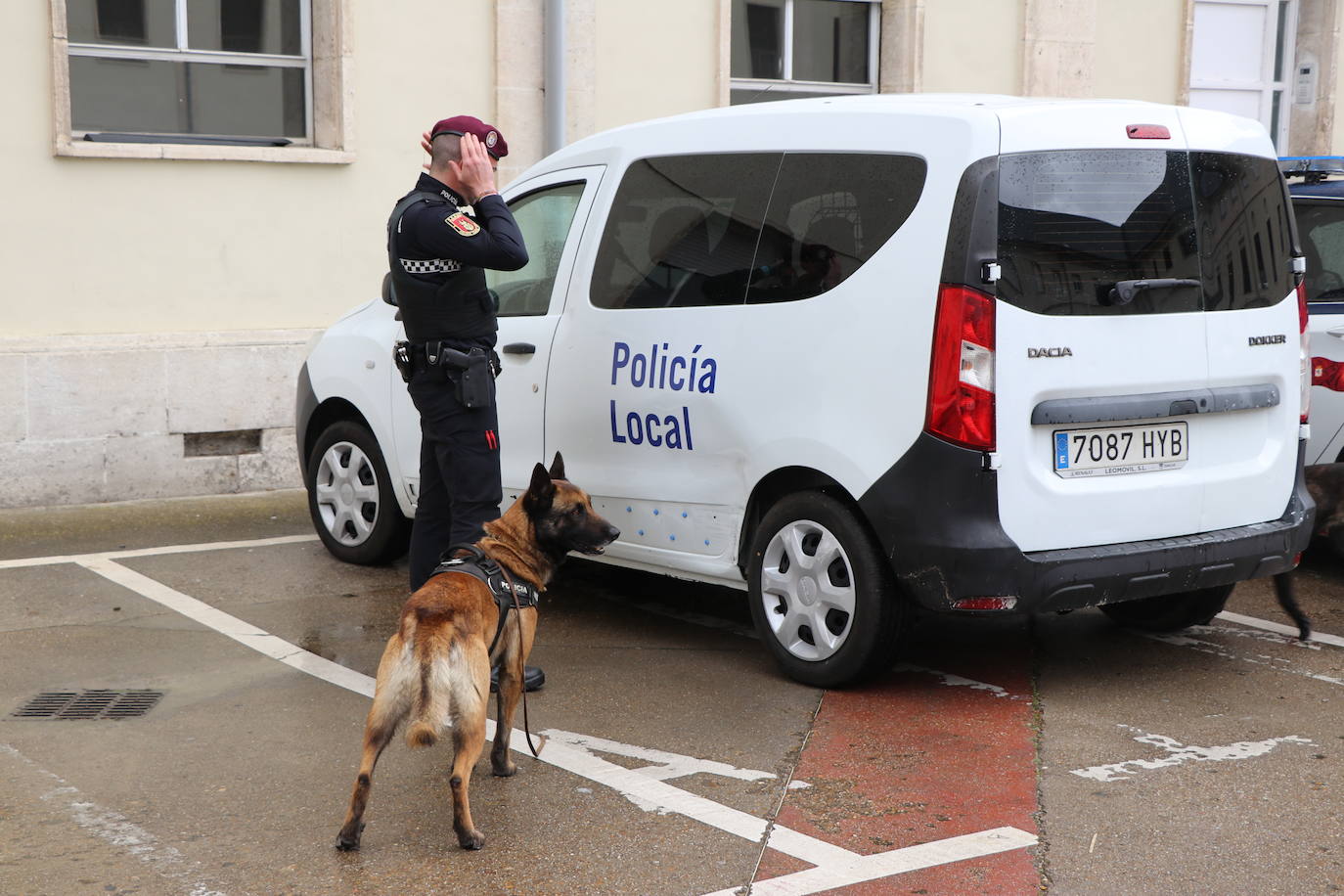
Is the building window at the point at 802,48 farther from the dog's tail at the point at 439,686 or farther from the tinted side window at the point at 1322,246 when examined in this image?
the dog's tail at the point at 439,686

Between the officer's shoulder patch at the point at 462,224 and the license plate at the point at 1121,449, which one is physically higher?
the officer's shoulder patch at the point at 462,224

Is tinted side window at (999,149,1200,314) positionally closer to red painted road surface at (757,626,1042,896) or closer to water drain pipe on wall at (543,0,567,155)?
red painted road surface at (757,626,1042,896)

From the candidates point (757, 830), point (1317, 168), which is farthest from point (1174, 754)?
point (1317, 168)

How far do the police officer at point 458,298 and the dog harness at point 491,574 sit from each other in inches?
30.4

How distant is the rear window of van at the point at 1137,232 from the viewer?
4.79 m

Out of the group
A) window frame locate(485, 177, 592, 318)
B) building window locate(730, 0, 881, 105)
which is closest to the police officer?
window frame locate(485, 177, 592, 318)

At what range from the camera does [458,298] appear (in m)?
5.18

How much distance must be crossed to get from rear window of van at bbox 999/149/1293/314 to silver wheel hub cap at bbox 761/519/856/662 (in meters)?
1.07

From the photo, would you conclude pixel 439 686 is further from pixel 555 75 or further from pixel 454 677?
pixel 555 75

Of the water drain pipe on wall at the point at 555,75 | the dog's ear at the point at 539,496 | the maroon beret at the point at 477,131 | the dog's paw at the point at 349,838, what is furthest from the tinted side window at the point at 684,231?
the water drain pipe on wall at the point at 555,75

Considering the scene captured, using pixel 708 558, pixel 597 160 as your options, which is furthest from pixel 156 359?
pixel 708 558

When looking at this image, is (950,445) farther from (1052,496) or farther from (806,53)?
(806,53)

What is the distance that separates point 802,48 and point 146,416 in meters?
5.75

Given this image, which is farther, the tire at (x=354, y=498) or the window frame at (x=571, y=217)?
the tire at (x=354, y=498)
